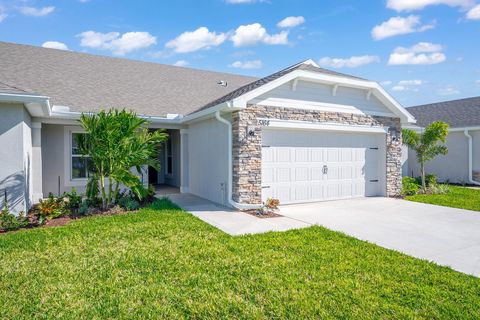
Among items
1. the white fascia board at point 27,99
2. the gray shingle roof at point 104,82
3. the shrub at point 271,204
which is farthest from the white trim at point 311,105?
the white fascia board at point 27,99

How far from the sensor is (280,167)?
9.13 m

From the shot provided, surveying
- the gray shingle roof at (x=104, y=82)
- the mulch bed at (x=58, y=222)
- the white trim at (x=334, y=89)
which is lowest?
the mulch bed at (x=58, y=222)

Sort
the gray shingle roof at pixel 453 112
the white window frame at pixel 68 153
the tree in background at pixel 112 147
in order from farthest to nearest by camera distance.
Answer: the gray shingle roof at pixel 453 112 < the white window frame at pixel 68 153 < the tree in background at pixel 112 147

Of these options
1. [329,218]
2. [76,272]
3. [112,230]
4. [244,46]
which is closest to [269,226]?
[329,218]

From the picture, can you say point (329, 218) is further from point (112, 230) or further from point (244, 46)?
point (244, 46)

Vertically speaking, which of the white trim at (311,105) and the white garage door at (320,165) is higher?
the white trim at (311,105)

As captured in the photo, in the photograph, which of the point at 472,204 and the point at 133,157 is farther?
the point at 472,204

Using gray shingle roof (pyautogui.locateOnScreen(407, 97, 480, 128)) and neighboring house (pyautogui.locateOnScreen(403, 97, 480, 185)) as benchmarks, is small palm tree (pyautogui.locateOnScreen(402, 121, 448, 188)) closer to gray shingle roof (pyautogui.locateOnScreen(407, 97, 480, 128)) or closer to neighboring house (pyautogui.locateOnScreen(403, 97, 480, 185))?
neighboring house (pyautogui.locateOnScreen(403, 97, 480, 185))

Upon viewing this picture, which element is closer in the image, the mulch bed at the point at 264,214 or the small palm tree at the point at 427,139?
the mulch bed at the point at 264,214

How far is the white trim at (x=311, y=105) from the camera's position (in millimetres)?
8747

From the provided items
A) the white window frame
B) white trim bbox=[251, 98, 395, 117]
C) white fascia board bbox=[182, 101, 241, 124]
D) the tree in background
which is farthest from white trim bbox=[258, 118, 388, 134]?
the white window frame

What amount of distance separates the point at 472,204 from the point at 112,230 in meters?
10.5

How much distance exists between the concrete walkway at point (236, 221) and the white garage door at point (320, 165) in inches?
59.4

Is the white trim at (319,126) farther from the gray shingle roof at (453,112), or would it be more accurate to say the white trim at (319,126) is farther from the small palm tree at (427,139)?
Result: the gray shingle roof at (453,112)
